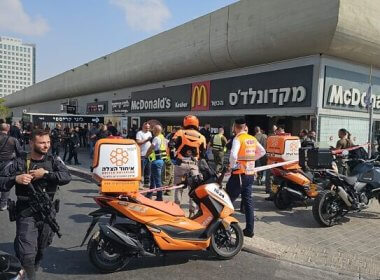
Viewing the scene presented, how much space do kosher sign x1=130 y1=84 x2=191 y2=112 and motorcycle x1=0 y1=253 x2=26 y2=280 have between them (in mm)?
15899

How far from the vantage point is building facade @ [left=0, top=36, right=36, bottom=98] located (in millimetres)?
92562

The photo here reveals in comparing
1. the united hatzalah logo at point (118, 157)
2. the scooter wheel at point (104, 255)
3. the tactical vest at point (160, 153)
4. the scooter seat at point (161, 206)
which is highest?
the united hatzalah logo at point (118, 157)

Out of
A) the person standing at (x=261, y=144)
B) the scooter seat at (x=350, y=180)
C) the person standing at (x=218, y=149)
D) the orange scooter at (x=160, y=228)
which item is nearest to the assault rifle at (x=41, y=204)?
the orange scooter at (x=160, y=228)

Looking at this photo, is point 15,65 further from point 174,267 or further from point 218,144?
point 174,267

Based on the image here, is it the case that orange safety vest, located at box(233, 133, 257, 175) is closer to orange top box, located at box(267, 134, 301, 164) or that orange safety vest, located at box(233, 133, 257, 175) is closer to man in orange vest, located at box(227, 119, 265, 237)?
man in orange vest, located at box(227, 119, 265, 237)

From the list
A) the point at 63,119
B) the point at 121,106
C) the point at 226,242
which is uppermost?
the point at 121,106

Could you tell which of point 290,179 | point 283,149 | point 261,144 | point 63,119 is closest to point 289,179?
point 290,179

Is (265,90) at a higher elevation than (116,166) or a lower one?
higher

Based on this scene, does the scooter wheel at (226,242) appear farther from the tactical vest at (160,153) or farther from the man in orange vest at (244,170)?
the tactical vest at (160,153)

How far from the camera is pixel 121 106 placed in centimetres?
2500

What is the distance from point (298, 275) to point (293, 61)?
9303 mm

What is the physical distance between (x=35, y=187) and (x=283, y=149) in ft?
18.2

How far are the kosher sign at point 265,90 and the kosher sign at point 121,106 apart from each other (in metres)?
8.96

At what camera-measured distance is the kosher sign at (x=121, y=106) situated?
951 inches
